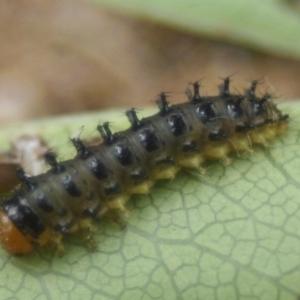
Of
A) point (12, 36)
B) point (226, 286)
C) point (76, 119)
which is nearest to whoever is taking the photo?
point (226, 286)

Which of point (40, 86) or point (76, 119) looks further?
point (40, 86)

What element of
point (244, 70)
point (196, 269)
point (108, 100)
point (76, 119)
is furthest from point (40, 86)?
point (196, 269)

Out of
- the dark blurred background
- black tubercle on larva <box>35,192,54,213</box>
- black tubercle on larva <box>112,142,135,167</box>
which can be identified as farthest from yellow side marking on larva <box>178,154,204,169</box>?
the dark blurred background

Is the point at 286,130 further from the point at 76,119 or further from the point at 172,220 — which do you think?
the point at 76,119

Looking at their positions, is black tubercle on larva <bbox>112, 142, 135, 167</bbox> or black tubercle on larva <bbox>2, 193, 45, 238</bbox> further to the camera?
black tubercle on larva <bbox>112, 142, 135, 167</bbox>

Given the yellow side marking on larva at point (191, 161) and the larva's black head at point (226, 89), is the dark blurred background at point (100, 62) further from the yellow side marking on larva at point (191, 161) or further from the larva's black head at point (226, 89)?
the yellow side marking on larva at point (191, 161)

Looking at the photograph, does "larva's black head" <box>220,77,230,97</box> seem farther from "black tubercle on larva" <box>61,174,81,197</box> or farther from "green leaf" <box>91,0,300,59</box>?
"green leaf" <box>91,0,300,59</box>

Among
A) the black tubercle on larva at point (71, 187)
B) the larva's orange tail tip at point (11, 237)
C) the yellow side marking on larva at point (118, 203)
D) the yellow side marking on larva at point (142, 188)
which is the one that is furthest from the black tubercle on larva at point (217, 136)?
the larva's orange tail tip at point (11, 237)
